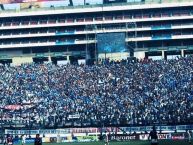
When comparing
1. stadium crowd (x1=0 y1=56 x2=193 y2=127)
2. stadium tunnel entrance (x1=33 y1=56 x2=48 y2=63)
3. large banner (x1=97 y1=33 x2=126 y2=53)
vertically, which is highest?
large banner (x1=97 y1=33 x2=126 y2=53)

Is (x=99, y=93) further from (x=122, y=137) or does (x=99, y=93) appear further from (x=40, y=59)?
(x=40, y=59)

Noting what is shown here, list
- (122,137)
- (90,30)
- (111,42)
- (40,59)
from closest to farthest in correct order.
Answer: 1. (122,137)
2. (111,42)
3. (90,30)
4. (40,59)

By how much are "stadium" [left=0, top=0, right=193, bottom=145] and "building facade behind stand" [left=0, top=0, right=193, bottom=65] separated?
185 millimetres

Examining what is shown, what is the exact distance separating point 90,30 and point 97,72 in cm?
2030

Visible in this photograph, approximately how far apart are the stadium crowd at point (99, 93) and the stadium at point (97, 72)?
117 millimetres

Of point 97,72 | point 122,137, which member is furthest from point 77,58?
point 122,137

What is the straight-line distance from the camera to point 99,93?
6631cm

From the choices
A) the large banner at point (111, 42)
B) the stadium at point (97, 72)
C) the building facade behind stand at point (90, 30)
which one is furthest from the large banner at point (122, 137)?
the building facade behind stand at point (90, 30)

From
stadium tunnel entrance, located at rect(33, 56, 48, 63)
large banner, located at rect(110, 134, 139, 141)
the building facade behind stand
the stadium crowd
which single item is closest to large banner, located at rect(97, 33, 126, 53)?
the building facade behind stand

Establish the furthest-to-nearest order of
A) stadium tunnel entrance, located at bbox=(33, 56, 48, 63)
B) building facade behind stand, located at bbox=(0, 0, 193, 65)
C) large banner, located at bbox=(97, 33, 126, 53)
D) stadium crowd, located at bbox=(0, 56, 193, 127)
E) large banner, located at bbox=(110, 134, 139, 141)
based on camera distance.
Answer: stadium tunnel entrance, located at bbox=(33, 56, 48, 63), building facade behind stand, located at bbox=(0, 0, 193, 65), large banner, located at bbox=(97, 33, 126, 53), stadium crowd, located at bbox=(0, 56, 193, 127), large banner, located at bbox=(110, 134, 139, 141)

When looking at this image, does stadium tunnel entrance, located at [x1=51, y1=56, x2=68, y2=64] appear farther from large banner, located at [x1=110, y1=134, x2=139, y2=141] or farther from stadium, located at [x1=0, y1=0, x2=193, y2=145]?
large banner, located at [x1=110, y1=134, x2=139, y2=141]

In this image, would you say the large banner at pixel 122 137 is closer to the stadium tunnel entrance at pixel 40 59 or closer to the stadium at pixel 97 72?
the stadium at pixel 97 72

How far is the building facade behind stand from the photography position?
9375cm

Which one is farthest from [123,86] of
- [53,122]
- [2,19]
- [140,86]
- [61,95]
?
[2,19]
